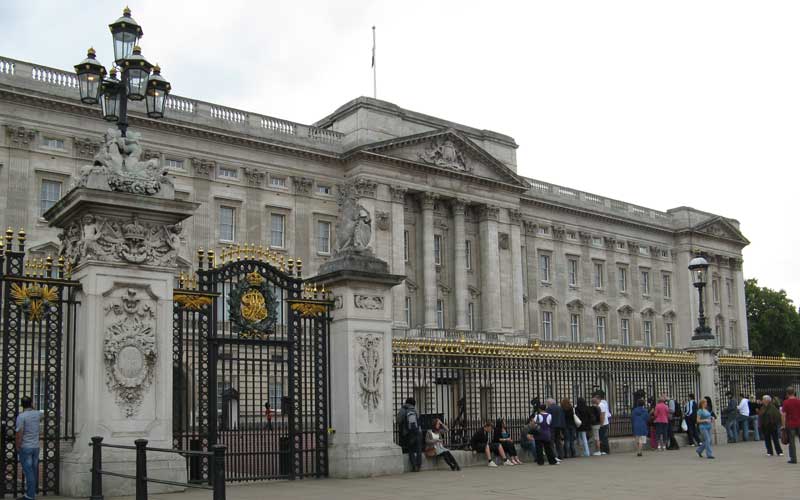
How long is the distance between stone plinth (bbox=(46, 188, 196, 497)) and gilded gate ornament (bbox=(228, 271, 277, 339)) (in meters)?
1.51

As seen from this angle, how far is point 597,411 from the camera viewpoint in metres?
21.7

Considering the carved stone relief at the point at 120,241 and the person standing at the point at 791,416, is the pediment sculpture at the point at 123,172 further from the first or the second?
the person standing at the point at 791,416

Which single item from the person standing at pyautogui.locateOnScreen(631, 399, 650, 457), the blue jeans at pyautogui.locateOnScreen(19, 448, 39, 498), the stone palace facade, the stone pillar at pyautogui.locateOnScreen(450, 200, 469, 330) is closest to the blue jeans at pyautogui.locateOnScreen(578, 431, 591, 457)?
the person standing at pyautogui.locateOnScreen(631, 399, 650, 457)

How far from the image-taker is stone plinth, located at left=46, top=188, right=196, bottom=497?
12898mm

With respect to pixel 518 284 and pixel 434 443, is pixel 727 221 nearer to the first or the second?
pixel 518 284

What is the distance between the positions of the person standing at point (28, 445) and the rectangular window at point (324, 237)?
3792cm

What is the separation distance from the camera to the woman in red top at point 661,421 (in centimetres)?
2280

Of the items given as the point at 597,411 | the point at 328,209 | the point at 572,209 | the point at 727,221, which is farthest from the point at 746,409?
the point at 727,221

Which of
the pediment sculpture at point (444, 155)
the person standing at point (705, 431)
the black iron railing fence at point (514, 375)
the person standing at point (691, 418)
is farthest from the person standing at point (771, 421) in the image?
the pediment sculpture at point (444, 155)

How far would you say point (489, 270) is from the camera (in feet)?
185

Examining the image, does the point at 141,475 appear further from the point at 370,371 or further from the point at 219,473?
the point at 370,371

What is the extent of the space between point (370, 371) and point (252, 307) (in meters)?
2.43

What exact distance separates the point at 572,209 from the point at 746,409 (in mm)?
40098

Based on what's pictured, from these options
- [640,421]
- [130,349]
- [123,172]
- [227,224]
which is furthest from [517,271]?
[130,349]
